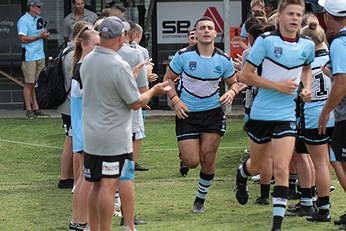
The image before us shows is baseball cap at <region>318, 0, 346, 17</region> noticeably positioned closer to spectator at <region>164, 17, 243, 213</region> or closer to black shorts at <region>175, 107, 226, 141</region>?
spectator at <region>164, 17, 243, 213</region>

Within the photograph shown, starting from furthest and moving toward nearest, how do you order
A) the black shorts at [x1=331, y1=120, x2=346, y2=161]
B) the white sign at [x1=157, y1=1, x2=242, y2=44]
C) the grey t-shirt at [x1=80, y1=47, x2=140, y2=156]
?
the white sign at [x1=157, y1=1, x2=242, y2=44]
the black shorts at [x1=331, y1=120, x2=346, y2=161]
the grey t-shirt at [x1=80, y1=47, x2=140, y2=156]

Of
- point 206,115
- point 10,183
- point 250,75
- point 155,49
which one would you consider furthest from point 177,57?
point 155,49

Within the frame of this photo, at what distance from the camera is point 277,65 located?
8.80 meters

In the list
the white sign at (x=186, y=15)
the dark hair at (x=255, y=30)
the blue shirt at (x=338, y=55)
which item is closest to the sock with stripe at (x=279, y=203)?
the blue shirt at (x=338, y=55)

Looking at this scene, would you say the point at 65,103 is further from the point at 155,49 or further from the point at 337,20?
the point at 155,49

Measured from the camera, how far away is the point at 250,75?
8.78 m

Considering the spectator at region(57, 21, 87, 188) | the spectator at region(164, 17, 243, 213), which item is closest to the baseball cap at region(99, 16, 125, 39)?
the spectator at region(57, 21, 87, 188)

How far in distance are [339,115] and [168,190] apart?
300cm

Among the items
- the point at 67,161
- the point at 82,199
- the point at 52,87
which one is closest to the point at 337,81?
the point at 82,199

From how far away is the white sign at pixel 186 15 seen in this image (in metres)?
18.6

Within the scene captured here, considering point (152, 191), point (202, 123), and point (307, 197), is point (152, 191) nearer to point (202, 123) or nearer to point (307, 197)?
point (202, 123)

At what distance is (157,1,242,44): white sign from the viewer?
18.6 meters

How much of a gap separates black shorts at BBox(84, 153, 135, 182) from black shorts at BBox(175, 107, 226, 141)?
1.93 m

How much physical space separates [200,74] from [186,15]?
8.75m
